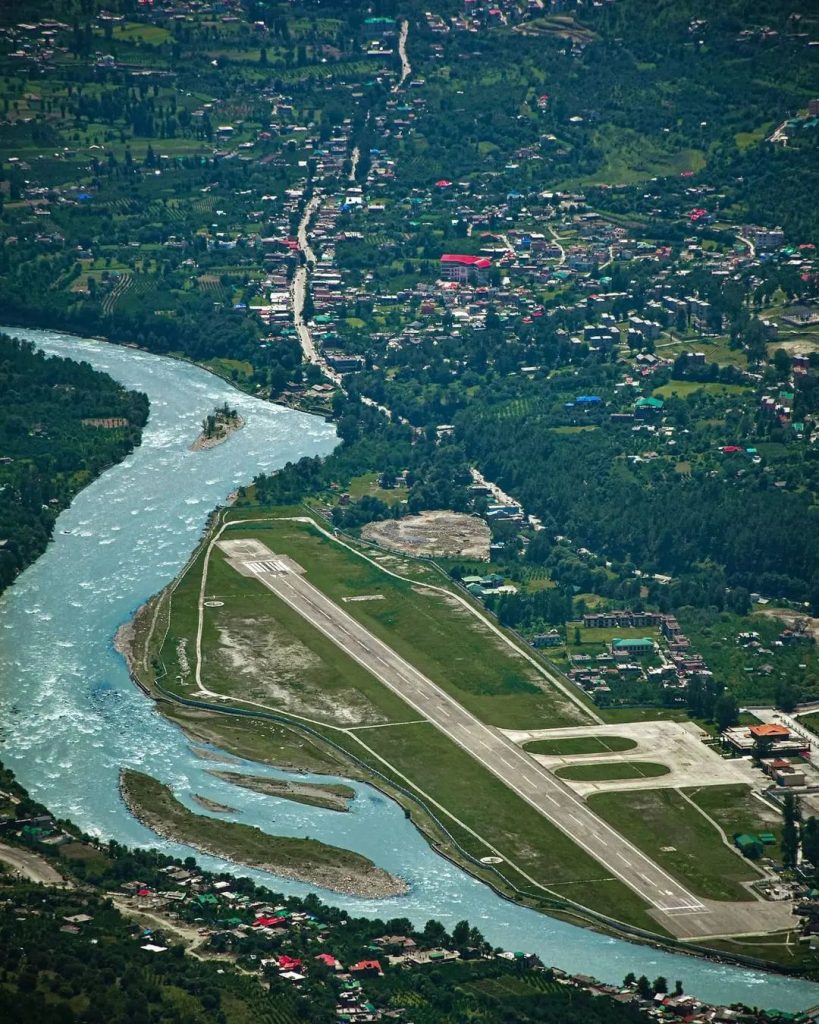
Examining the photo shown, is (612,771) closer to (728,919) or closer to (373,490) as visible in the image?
(728,919)

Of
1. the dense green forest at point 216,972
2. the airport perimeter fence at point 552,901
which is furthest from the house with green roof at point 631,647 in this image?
the dense green forest at point 216,972

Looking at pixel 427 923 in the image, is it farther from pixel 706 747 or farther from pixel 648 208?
pixel 648 208

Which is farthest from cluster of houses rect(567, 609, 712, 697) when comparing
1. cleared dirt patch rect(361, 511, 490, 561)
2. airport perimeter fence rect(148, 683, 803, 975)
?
airport perimeter fence rect(148, 683, 803, 975)

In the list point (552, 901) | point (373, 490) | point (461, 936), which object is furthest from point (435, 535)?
point (461, 936)

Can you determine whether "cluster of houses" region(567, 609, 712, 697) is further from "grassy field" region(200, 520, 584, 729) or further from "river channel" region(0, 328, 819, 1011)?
"river channel" region(0, 328, 819, 1011)

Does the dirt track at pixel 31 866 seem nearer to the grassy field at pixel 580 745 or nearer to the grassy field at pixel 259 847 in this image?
the grassy field at pixel 259 847

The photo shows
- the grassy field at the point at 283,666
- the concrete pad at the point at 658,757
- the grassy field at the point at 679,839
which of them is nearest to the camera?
the grassy field at the point at 679,839

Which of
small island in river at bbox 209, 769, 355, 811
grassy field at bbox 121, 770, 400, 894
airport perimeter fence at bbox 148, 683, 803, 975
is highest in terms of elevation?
airport perimeter fence at bbox 148, 683, 803, 975
